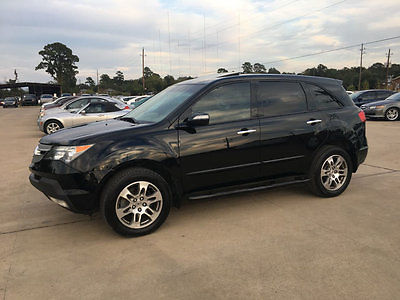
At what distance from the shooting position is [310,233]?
3561 mm

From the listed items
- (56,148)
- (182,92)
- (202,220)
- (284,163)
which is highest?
(182,92)

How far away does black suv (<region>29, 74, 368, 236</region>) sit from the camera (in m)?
3.41

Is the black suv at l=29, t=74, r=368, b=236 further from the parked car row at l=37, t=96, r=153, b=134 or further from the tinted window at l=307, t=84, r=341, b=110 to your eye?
the parked car row at l=37, t=96, r=153, b=134

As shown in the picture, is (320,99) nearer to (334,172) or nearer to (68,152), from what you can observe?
(334,172)

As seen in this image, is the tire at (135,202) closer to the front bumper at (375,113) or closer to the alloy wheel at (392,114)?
the front bumper at (375,113)

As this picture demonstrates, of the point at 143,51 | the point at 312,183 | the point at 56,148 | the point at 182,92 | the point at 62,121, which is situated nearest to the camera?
the point at 56,148

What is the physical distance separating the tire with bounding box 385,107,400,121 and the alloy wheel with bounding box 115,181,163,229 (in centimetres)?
1541

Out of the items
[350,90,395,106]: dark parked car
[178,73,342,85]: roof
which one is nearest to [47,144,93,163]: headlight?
[178,73,342,85]: roof

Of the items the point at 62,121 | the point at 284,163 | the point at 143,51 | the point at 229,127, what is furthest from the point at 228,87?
the point at 143,51

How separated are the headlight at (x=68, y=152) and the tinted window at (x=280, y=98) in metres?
2.29

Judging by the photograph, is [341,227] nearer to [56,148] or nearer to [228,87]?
[228,87]

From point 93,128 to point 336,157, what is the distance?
3349 mm

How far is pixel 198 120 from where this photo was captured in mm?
3662

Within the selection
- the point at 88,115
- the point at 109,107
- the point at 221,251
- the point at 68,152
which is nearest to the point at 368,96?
the point at 109,107
